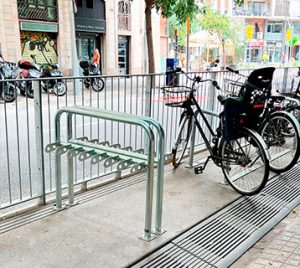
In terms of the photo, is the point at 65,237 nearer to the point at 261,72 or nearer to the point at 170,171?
the point at 170,171

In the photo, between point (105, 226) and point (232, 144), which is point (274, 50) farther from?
point (105, 226)

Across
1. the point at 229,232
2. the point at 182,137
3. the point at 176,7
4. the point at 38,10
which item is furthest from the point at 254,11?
the point at 229,232

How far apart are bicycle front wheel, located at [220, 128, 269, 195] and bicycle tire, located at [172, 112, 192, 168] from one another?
610mm

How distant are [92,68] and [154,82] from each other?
1124cm

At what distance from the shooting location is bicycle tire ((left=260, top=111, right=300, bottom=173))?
197 inches

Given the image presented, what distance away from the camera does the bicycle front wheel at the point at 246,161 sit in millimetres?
3986

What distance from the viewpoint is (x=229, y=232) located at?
11.2 ft

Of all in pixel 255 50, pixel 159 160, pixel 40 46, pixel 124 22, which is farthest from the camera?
pixel 255 50

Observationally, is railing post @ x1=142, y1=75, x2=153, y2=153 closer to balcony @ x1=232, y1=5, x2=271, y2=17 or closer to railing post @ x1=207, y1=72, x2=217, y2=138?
railing post @ x1=207, y1=72, x2=217, y2=138

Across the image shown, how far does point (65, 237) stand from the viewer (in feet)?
10.2

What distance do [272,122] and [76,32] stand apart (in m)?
16.3

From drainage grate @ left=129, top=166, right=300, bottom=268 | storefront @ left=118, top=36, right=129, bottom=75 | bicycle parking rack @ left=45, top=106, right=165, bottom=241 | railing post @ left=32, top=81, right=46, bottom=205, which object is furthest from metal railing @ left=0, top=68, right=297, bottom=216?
storefront @ left=118, top=36, right=129, bottom=75

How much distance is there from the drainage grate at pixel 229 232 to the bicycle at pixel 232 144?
0.78 ft

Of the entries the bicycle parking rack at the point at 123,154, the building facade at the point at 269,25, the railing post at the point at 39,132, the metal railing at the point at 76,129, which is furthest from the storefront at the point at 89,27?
the building facade at the point at 269,25
